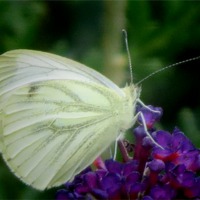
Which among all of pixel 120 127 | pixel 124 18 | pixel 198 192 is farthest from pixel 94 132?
pixel 124 18

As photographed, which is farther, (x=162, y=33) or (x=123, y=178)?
(x=162, y=33)

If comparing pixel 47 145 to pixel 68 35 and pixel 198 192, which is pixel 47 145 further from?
pixel 68 35

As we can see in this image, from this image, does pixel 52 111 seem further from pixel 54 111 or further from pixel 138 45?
pixel 138 45

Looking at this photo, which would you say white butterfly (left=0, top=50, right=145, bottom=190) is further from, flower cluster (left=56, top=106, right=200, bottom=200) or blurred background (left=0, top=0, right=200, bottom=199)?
blurred background (left=0, top=0, right=200, bottom=199)

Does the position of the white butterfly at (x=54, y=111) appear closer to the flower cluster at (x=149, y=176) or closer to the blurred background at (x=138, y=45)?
the flower cluster at (x=149, y=176)

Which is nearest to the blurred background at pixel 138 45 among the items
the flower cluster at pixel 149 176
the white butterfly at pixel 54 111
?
the white butterfly at pixel 54 111

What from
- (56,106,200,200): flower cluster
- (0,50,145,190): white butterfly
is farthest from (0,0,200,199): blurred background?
(56,106,200,200): flower cluster

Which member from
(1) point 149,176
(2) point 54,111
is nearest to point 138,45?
(2) point 54,111
